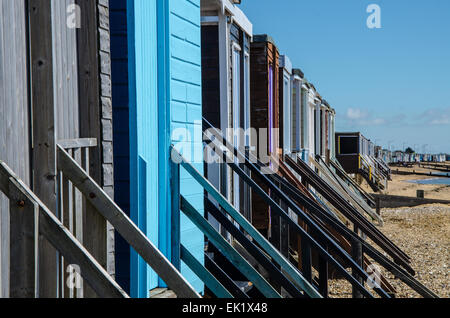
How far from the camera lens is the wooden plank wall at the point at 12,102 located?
9.38 feet

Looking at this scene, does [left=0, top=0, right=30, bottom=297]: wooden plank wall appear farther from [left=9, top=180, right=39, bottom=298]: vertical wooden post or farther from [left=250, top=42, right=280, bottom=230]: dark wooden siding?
[left=250, top=42, right=280, bottom=230]: dark wooden siding

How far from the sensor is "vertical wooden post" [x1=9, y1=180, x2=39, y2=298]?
261cm

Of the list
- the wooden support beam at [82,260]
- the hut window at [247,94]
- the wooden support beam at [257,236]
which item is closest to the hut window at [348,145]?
the hut window at [247,94]

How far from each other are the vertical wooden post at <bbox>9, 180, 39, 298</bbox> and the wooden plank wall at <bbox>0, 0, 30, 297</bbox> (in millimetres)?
236

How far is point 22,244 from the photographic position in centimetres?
264

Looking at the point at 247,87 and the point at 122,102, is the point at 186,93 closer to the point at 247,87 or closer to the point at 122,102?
the point at 122,102

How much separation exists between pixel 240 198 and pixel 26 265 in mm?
5962

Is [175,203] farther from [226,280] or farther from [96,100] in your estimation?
[96,100]

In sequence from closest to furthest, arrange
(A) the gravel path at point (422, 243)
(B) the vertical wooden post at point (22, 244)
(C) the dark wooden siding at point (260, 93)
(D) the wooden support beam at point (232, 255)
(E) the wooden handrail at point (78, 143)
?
(B) the vertical wooden post at point (22, 244)
(E) the wooden handrail at point (78, 143)
(D) the wooden support beam at point (232, 255)
(C) the dark wooden siding at point (260, 93)
(A) the gravel path at point (422, 243)

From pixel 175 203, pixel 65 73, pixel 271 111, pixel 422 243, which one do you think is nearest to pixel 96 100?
pixel 65 73

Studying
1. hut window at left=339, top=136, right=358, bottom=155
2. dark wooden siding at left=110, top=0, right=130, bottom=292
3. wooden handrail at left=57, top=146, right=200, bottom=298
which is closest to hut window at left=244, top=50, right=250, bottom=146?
dark wooden siding at left=110, top=0, right=130, bottom=292

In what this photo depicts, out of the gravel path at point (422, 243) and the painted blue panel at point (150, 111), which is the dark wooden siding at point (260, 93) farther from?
the painted blue panel at point (150, 111)

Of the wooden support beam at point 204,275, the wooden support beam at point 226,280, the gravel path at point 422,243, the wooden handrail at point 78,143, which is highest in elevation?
the wooden handrail at point 78,143

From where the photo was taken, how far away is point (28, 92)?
312cm
